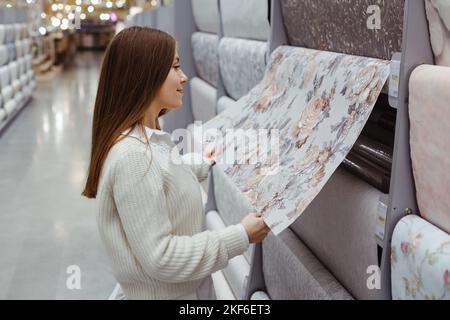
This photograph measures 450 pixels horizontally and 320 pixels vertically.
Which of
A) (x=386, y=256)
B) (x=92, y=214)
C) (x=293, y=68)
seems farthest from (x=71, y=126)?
(x=386, y=256)

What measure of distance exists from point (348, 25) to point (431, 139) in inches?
20.4

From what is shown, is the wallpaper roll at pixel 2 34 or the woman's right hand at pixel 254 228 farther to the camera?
the wallpaper roll at pixel 2 34

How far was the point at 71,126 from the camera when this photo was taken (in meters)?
7.54

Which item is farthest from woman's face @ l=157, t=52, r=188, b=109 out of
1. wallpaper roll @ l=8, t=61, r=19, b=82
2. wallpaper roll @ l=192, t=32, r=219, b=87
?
wallpaper roll @ l=8, t=61, r=19, b=82

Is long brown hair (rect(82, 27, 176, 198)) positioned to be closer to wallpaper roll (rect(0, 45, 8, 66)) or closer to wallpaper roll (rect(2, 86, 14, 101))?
wallpaper roll (rect(0, 45, 8, 66))

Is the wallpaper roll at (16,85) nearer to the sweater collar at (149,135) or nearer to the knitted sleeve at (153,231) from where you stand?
the sweater collar at (149,135)

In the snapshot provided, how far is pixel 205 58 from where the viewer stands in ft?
11.6

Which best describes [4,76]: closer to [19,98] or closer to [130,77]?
[19,98]

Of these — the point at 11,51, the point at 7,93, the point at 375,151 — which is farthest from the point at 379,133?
the point at 11,51

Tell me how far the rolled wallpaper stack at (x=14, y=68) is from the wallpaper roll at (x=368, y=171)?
247 inches

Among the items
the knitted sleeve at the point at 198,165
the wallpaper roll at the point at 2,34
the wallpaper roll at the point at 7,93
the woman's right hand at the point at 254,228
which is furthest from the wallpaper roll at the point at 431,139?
the wallpaper roll at the point at 7,93

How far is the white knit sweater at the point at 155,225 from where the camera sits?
4.22 feet

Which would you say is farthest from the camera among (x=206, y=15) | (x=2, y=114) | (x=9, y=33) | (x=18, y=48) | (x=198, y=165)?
(x=18, y=48)
